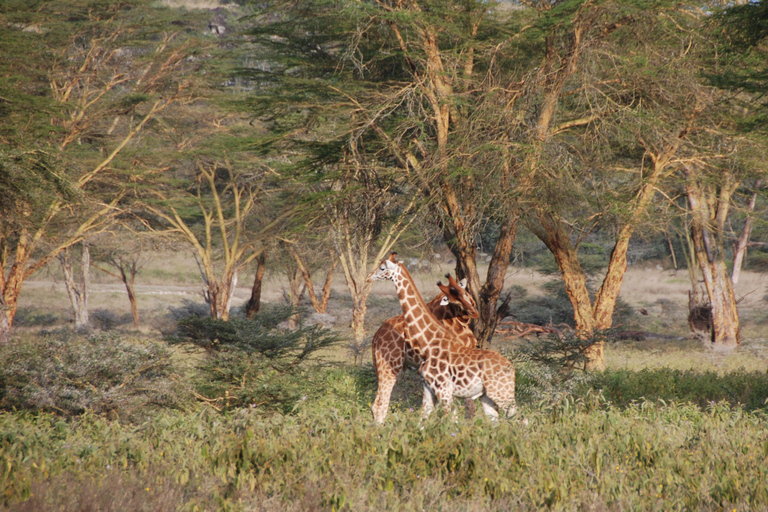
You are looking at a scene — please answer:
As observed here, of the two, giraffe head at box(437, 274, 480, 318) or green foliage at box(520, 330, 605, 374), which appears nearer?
giraffe head at box(437, 274, 480, 318)

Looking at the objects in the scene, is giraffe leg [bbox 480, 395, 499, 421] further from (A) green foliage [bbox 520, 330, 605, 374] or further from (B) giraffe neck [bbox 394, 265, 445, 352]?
(A) green foliage [bbox 520, 330, 605, 374]

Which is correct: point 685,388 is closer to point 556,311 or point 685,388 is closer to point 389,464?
point 389,464

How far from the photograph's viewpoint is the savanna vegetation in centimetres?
493

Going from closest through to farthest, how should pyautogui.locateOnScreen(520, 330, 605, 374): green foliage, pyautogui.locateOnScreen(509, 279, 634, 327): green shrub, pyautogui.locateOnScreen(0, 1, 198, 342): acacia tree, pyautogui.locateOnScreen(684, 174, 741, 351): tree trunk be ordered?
1. pyautogui.locateOnScreen(520, 330, 605, 374): green foliage
2. pyautogui.locateOnScreen(0, 1, 198, 342): acacia tree
3. pyautogui.locateOnScreen(684, 174, 741, 351): tree trunk
4. pyautogui.locateOnScreen(509, 279, 634, 327): green shrub

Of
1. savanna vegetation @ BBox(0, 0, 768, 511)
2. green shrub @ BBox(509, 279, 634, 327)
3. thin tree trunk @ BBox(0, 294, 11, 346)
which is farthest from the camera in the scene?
green shrub @ BBox(509, 279, 634, 327)

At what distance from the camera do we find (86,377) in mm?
8250

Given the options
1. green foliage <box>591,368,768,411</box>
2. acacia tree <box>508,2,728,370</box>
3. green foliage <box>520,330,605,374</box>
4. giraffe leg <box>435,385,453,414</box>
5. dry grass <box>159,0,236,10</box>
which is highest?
dry grass <box>159,0,236,10</box>

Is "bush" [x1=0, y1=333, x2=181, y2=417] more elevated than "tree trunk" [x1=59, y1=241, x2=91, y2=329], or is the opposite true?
"bush" [x1=0, y1=333, x2=181, y2=417]

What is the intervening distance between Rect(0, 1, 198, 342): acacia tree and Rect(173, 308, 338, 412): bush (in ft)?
22.4

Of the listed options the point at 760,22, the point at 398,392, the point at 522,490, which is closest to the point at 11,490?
the point at 522,490

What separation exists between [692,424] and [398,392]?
461 cm

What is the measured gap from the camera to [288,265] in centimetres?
3053

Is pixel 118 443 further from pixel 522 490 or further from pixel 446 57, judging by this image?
pixel 446 57

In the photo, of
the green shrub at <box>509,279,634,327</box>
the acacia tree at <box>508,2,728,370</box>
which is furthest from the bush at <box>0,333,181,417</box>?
the green shrub at <box>509,279,634,327</box>
